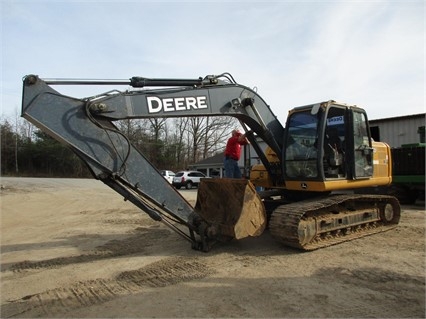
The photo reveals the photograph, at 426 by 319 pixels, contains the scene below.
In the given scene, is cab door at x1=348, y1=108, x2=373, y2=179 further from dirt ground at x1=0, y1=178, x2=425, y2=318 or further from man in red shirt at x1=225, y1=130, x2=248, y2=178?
man in red shirt at x1=225, y1=130, x2=248, y2=178

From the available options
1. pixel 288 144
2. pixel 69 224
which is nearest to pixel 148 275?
pixel 288 144

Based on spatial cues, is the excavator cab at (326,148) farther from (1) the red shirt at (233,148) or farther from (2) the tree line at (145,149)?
(2) the tree line at (145,149)

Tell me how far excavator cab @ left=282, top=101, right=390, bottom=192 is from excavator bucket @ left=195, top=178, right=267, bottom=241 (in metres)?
1.11

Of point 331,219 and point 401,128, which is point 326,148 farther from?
point 401,128

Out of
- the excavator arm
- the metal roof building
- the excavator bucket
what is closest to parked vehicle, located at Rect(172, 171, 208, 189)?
the metal roof building

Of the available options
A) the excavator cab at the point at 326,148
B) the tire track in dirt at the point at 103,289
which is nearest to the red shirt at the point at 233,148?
the excavator cab at the point at 326,148

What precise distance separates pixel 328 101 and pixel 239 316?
15.1ft

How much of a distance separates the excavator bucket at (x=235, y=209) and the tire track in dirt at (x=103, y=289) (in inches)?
34.3

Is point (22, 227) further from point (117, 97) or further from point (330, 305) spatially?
point (330, 305)

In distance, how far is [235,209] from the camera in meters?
6.89

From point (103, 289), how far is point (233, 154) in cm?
412

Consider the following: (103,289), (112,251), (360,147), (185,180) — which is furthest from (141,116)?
(185,180)

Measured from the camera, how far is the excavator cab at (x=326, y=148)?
706 cm

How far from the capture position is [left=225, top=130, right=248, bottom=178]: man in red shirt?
8.00 metres
